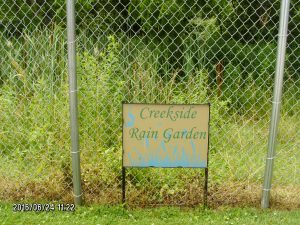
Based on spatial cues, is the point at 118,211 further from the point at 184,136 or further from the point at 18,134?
the point at 18,134

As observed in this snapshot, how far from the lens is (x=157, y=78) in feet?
14.0

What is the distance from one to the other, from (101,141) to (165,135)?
760 millimetres

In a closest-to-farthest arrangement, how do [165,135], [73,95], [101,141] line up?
[73,95] < [165,135] < [101,141]

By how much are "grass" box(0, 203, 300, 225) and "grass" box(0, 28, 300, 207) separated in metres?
0.14

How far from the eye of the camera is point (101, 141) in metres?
3.59

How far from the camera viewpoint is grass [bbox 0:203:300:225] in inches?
120

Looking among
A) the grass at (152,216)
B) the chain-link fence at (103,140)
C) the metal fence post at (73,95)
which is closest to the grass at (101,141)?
the chain-link fence at (103,140)

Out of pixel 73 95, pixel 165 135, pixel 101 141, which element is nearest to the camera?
pixel 73 95

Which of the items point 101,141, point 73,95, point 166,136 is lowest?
point 101,141

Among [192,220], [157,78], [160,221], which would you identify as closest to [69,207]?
[160,221]

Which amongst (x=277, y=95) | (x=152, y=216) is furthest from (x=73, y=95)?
(x=277, y=95)

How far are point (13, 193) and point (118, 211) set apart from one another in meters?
0.92

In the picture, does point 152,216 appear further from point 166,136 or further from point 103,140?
point 103,140

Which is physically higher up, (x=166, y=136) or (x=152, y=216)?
(x=166, y=136)
